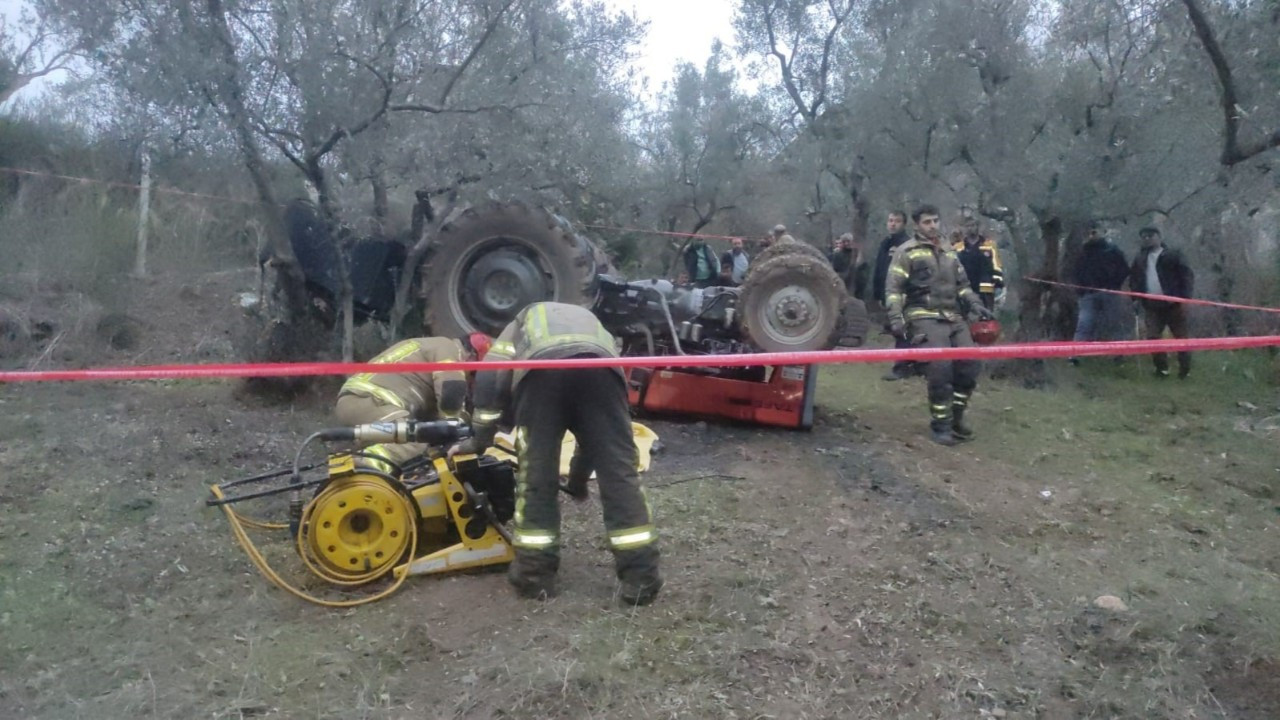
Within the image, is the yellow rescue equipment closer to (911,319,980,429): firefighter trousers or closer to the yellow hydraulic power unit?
the yellow hydraulic power unit

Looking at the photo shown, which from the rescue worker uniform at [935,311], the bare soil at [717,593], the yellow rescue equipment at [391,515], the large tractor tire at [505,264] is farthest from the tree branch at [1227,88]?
the yellow rescue equipment at [391,515]

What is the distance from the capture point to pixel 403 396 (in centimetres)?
502

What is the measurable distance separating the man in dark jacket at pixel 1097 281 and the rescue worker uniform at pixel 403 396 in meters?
7.63

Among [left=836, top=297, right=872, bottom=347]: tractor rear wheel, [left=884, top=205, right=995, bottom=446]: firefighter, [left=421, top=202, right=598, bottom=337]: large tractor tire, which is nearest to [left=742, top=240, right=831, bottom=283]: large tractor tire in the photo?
[left=836, top=297, right=872, bottom=347]: tractor rear wheel

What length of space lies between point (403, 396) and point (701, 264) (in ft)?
30.0

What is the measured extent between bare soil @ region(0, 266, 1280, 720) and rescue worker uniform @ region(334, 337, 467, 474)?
72 cm

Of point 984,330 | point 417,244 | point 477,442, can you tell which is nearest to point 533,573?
point 477,442

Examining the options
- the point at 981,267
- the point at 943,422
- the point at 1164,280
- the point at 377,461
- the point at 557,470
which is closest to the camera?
the point at 557,470

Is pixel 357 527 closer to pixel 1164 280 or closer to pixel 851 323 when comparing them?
pixel 851 323

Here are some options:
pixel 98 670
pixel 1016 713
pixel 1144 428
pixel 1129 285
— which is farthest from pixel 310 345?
pixel 1129 285

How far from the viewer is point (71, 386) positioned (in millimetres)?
7242

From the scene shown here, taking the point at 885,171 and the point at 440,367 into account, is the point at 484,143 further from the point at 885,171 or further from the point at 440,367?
the point at 885,171

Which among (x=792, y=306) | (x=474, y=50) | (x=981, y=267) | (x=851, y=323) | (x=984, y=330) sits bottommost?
(x=984, y=330)

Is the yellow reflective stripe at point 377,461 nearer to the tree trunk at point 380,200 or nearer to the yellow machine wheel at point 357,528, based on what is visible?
the yellow machine wheel at point 357,528
